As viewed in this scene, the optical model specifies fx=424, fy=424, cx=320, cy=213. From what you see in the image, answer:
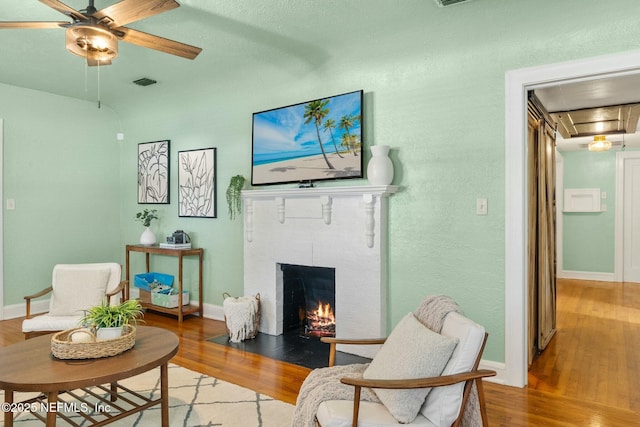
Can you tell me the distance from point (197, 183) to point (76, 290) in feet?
5.74

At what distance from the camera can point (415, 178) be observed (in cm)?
341

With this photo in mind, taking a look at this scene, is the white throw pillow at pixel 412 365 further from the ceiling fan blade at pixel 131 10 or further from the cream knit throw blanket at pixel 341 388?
the ceiling fan blade at pixel 131 10

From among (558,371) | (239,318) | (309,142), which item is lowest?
(558,371)

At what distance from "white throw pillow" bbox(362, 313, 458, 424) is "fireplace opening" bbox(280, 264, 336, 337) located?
1959 mm

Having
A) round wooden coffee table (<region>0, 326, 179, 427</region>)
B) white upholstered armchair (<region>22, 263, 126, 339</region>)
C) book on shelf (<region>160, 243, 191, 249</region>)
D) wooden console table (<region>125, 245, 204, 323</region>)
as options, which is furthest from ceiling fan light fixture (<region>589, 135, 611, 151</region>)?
white upholstered armchair (<region>22, 263, 126, 339</region>)

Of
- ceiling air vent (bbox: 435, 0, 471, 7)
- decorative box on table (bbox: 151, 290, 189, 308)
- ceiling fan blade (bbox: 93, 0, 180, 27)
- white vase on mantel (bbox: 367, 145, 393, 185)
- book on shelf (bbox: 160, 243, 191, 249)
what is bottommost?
decorative box on table (bbox: 151, 290, 189, 308)

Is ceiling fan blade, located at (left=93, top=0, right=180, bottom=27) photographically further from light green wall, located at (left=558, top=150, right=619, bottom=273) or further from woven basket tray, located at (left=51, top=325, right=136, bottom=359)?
light green wall, located at (left=558, top=150, right=619, bottom=273)

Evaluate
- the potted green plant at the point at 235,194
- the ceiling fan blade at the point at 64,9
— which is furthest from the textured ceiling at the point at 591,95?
the ceiling fan blade at the point at 64,9

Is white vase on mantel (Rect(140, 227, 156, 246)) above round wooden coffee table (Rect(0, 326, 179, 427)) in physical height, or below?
above

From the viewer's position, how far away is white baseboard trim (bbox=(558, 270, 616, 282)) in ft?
24.6

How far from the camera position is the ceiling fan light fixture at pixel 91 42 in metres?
2.37

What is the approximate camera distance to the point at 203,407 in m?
2.62

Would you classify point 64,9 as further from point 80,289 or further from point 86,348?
point 80,289

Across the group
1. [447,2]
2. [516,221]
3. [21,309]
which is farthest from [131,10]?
[21,309]
